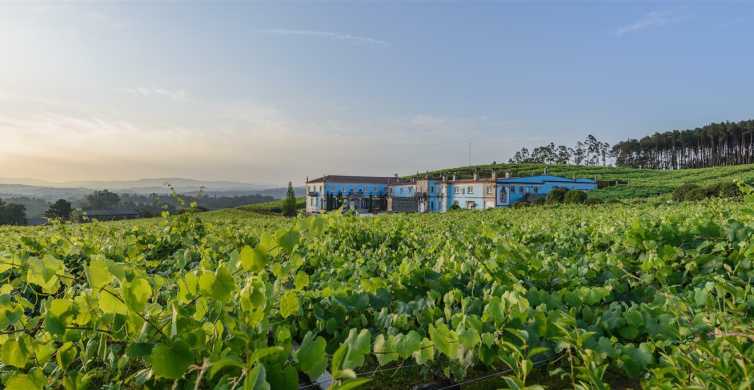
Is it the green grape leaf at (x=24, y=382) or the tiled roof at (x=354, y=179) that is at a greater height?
the tiled roof at (x=354, y=179)

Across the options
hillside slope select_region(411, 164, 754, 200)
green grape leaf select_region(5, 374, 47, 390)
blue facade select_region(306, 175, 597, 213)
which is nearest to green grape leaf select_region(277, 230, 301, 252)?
green grape leaf select_region(5, 374, 47, 390)

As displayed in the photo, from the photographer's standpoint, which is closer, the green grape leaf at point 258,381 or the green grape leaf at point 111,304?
the green grape leaf at point 258,381

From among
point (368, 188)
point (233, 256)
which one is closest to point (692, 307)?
point (233, 256)

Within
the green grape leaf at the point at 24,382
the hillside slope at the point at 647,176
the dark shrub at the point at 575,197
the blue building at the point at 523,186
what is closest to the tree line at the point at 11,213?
the blue building at the point at 523,186

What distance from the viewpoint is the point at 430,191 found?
5241 cm

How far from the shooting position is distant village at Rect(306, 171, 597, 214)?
45.7 metres

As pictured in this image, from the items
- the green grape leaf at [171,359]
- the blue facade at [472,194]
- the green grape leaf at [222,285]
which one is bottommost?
the blue facade at [472,194]

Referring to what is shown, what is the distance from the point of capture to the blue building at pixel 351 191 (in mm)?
56031

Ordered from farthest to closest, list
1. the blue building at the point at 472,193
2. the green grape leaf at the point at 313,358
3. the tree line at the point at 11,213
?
1. the blue building at the point at 472,193
2. the tree line at the point at 11,213
3. the green grape leaf at the point at 313,358

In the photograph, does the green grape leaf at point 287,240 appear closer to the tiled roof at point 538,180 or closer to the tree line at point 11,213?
the tiled roof at point 538,180

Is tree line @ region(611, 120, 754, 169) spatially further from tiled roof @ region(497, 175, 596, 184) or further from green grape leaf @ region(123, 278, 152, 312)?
green grape leaf @ region(123, 278, 152, 312)

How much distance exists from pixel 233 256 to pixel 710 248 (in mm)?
2963

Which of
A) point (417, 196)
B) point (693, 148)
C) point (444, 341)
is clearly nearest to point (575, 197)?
point (417, 196)

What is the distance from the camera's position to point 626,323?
4.30 feet
